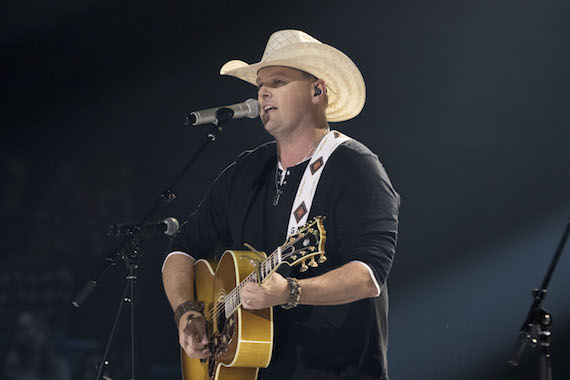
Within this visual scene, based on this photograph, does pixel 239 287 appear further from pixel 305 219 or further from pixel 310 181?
pixel 310 181

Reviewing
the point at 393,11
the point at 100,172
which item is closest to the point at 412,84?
the point at 393,11

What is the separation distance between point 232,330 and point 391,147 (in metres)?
3.30

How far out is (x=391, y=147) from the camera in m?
5.23

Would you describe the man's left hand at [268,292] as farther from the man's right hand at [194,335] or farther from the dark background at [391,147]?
the dark background at [391,147]

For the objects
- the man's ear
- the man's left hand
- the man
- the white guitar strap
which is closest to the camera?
the man's left hand

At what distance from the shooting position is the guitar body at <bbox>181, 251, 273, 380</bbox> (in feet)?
7.07

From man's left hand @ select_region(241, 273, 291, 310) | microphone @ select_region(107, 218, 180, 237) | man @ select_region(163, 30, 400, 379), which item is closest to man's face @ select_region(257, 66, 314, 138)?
man @ select_region(163, 30, 400, 379)

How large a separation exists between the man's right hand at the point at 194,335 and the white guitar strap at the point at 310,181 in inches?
21.7

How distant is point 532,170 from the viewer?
5219 millimetres

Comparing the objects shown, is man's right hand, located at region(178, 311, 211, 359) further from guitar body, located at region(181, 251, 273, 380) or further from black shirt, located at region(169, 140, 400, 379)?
black shirt, located at region(169, 140, 400, 379)

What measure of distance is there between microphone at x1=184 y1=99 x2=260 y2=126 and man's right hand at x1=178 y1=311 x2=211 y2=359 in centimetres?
83

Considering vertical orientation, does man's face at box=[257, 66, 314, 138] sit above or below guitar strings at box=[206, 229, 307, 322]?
above

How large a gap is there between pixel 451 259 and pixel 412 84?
4.90 feet

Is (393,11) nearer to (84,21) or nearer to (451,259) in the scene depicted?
(451,259)
